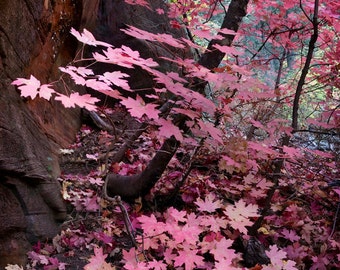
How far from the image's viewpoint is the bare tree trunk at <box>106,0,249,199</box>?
3078 mm

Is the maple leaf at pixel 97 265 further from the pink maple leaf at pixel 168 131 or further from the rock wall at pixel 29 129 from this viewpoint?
the rock wall at pixel 29 129

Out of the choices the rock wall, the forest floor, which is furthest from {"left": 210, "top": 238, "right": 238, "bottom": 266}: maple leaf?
the rock wall

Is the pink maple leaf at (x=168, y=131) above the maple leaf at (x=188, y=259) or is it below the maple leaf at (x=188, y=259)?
above

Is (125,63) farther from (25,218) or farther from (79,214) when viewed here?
(79,214)

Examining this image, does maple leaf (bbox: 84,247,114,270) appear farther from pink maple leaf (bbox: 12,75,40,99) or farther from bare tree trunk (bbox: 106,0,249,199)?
pink maple leaf (bbox: 12,75,40,99)

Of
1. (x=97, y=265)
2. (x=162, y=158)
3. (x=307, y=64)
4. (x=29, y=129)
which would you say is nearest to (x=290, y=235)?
(x=162, y=158)

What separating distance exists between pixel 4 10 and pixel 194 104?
6.78 ft

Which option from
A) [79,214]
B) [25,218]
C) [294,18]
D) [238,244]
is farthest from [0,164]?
[294,18]

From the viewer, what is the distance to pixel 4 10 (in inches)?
121

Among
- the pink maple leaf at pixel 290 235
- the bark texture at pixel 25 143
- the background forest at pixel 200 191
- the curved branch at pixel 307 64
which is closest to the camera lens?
the background forest at pixel 200 191

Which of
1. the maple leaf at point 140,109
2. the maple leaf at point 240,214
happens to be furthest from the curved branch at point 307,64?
the maple leaf at point 140,109

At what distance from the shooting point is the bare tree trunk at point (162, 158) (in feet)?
10.1

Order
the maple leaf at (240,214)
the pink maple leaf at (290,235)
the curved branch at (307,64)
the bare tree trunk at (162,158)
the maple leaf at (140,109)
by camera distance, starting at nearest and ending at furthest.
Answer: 1. the maple leaf at (140,109)
2. the maple leaf at (240,214)
3. the curved branch at (307,64)
4. the bare tree trunk at (162,158)
5. the pink maple leaf at (290,235)

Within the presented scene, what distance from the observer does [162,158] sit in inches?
134
